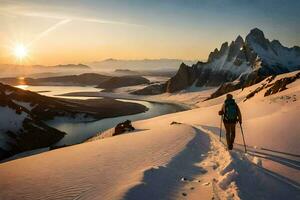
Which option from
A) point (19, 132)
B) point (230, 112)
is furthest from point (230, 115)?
point (19, 132)

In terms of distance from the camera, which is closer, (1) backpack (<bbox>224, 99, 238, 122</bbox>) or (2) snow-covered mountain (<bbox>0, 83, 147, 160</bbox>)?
(1) backpack (<bbox>224, 99, 238, 122</bbox>)

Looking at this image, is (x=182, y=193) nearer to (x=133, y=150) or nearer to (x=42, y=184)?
(x=42, y=184)

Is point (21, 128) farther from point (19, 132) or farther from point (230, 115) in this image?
point (230, 115)

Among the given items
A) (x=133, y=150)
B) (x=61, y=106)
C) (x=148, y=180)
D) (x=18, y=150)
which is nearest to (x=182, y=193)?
(x=148, y=180)

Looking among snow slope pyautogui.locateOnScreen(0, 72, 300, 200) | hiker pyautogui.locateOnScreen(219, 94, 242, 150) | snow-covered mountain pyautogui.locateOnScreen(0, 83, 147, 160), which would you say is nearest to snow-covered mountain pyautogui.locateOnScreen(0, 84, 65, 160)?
snow-covered mountain pyautogui.locateOnScreen(0, 83, 147, 160)

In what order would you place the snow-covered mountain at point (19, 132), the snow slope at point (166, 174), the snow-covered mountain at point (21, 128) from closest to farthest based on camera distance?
the snow slope at point (166, 174), the snow-covered mountain at point (19, 132), the snow-covered mountain at point (21, 128)

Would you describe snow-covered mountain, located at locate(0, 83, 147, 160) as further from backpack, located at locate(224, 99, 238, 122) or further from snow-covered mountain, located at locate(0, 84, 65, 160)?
backpack, located at locate(224, 99, 238, 122)

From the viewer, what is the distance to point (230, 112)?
55.9 ft

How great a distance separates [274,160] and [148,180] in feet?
17.6

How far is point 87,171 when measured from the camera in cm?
1388

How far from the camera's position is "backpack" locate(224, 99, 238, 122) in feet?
55.7

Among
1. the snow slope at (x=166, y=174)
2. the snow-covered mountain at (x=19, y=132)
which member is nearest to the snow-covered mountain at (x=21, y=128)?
the snow-covered mountain at (x=19, y=132)

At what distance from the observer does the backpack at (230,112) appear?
17.0 metres

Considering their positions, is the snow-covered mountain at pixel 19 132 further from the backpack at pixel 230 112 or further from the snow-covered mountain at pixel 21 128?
the backpack at pixel 230 112
